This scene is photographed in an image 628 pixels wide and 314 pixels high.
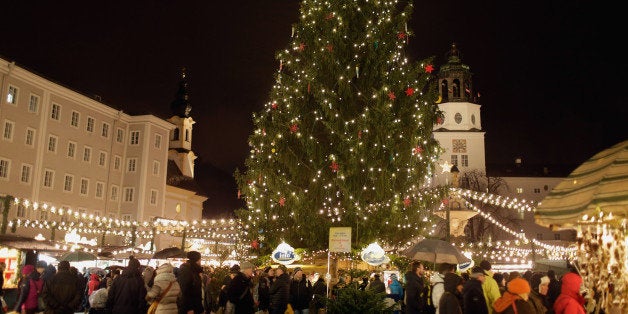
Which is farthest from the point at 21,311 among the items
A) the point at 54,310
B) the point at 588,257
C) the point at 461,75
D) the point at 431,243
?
the point at 461,75

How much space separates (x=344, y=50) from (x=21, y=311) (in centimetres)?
1850

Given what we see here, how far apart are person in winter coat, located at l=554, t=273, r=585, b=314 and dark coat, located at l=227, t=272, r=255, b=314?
6.77 meters

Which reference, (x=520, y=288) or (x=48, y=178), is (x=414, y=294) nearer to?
(x=520, y=288)

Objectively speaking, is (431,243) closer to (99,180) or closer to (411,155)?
Result: (411,155)

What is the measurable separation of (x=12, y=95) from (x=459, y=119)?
203 feet

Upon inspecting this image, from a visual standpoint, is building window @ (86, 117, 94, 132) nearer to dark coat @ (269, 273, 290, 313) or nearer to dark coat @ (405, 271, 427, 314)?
dark coat @ (269, 273, 290, 313)

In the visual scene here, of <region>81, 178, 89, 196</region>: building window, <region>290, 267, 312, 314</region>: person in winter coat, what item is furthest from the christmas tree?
<region>81, 178, 89, 196</region>: building window

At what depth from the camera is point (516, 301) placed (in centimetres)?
778

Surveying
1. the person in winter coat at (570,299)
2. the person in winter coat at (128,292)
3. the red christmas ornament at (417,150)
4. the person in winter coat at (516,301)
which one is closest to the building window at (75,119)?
the red christmas ornament at (417,150)

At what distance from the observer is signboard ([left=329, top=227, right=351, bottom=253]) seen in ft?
55.7

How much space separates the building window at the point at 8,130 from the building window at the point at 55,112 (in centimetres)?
474

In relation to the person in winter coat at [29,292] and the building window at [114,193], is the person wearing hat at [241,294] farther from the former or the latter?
the building window at [114,193]

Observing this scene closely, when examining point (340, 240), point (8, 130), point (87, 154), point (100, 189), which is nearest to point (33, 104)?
point (8, 130)

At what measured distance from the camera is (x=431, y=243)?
15.9 metres
